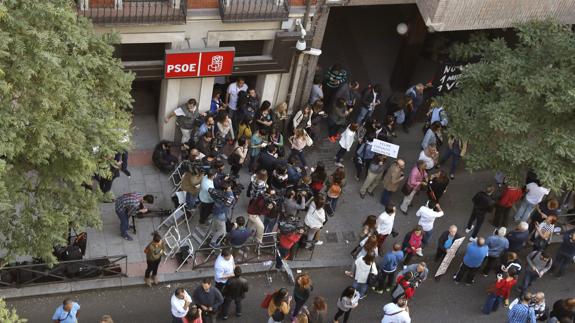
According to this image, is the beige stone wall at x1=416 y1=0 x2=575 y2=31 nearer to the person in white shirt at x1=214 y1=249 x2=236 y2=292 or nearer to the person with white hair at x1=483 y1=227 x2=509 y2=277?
the person with white hair at x1=483 y1=227 x2=509 y2=277

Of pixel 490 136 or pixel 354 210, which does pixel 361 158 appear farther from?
pixel 490 136

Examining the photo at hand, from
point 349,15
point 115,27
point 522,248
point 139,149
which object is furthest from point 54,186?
point 349,15

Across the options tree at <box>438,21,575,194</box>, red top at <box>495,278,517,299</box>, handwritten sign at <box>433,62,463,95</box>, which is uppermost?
tree at <box>438,21,575,194</box>

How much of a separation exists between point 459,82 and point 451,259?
14.8 feet

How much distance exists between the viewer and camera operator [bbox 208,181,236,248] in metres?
19.5

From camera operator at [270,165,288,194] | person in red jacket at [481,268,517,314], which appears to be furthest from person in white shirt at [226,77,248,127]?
person in red jacket at [481,268,517,314]

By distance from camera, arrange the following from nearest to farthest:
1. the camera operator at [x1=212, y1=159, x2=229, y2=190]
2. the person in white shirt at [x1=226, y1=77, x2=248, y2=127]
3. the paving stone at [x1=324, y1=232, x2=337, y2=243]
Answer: the camera operator at [x1=212, y1=159, x2=229, y2=190]
the paving stone at [x1=324, y1=232, x2=337, y2=243]
the person in white shirt at [x1=226, y1=77, x2=248, y2=127]

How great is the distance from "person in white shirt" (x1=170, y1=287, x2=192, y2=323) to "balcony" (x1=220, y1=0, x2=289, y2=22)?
7.15 meters

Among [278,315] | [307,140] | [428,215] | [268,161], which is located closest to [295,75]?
[307,140]

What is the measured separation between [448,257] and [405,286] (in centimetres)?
219

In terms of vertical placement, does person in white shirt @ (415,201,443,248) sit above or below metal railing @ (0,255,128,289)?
above

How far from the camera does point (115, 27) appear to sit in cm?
1964

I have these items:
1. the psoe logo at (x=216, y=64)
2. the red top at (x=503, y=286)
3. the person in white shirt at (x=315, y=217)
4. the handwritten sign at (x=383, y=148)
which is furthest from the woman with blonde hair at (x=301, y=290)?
the psoe logo at (x=216, y=64)

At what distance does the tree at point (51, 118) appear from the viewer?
13.8 metres
